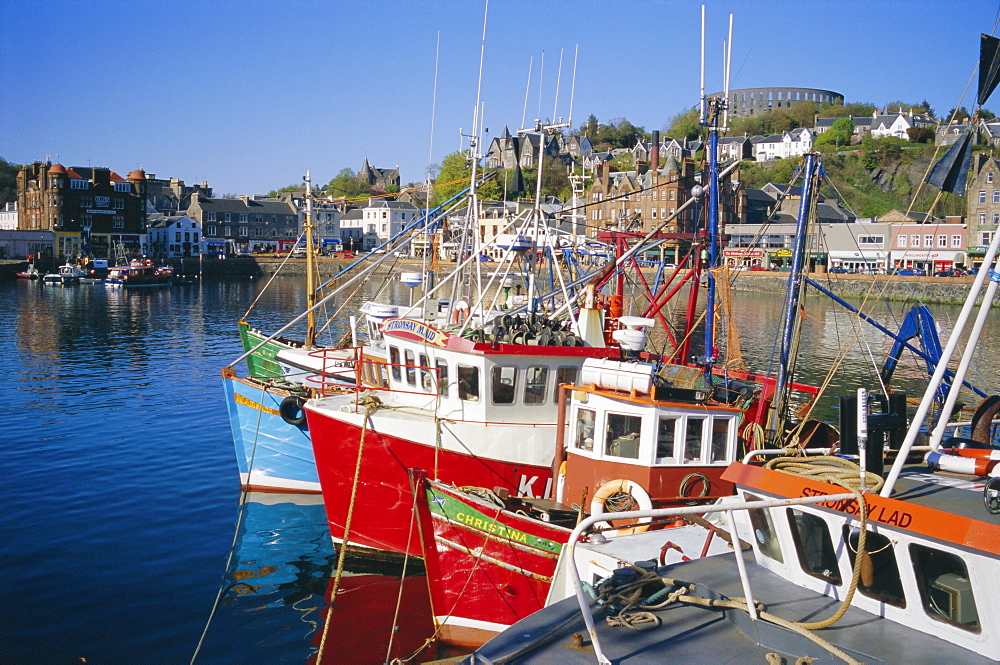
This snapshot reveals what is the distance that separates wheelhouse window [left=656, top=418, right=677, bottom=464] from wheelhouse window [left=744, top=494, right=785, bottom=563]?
496 centimetres

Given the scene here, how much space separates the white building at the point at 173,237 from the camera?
138375 millimetres

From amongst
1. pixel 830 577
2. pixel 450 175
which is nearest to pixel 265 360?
pixel 830 577

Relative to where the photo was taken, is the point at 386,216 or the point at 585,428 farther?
the point at 386,216

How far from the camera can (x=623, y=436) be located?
14953mm

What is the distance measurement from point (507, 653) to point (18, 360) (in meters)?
44.4

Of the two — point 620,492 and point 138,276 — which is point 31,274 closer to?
point 138,276

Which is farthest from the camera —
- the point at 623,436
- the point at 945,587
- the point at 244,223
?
the point at 244,223

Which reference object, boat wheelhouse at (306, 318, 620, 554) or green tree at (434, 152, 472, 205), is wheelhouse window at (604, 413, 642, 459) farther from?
green tree at (434, 152, 472, 205)

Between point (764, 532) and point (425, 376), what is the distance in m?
10.9

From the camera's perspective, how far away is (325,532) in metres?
21.0

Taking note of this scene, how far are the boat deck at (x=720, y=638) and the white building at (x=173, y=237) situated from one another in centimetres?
14223

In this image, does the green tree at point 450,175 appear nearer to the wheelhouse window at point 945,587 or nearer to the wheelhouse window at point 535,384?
the wheelhouse window at point 535,384

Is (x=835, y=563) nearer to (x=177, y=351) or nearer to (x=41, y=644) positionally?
(x=41, y=644)

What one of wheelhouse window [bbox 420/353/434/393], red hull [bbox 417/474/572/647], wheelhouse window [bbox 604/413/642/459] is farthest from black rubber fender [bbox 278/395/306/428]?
wheelhouse window [bbox 604/413/642/459]
